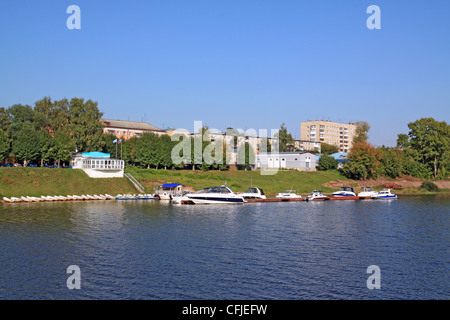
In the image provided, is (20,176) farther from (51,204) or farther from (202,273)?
(202,273)

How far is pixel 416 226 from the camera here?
171 feet

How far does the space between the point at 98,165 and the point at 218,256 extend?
64584 mm

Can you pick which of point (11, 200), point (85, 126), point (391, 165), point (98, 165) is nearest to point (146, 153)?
point (85, 126)

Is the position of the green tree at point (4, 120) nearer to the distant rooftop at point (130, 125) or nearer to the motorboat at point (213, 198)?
the motorboat at point (213, 198)

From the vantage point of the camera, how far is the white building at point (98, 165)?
9206 cm

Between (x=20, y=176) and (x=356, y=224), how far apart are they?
6330cm

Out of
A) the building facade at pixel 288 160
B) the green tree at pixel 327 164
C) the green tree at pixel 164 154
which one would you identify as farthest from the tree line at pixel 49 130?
the green tree at pixel 327 164

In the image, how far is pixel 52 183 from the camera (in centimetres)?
8288

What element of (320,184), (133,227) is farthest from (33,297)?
(320,184)

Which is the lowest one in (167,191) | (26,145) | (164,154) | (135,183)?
(167,191)

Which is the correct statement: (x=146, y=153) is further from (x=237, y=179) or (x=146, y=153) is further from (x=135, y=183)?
(x=237, y=179)

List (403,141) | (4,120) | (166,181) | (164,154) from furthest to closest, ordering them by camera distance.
→ (403,141)
(164,154)
(4,120)
(166,181)

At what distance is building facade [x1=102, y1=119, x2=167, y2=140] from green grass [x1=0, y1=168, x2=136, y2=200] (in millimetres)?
70937

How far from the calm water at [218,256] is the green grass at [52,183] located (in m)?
19.8
